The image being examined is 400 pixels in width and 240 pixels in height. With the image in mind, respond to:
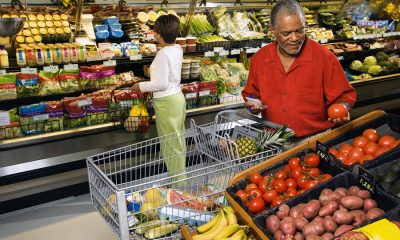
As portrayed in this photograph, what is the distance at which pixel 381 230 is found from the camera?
1.47 meters

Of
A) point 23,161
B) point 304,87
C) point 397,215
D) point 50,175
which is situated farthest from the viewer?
point 50,175

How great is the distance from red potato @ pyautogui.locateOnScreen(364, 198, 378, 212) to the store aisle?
7.68ft

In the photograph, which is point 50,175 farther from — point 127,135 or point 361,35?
point 361,35

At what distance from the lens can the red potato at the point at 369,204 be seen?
5.60ft

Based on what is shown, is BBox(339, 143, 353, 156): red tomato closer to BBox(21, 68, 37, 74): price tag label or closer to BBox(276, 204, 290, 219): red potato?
BBox(276, 204, 290, 219): red potato

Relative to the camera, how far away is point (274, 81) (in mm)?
2625

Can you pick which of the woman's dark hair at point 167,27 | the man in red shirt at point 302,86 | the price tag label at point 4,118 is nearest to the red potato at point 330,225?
the man in red shirt at point 302,86

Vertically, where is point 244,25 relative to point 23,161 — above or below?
above

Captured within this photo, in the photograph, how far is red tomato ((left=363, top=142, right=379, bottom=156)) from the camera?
7.12 feet

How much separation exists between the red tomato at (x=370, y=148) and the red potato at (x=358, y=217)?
0.56m

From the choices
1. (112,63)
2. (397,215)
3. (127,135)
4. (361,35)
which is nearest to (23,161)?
(127,135)

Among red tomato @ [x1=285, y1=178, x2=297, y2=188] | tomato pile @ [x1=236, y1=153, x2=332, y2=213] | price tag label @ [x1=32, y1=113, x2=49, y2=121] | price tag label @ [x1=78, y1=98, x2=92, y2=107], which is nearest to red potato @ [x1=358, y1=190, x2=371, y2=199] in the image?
tomato pile @ [x1=236, y1=153, x2=332, y2=213]

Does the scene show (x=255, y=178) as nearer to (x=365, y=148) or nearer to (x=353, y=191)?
(x=353, y=191)

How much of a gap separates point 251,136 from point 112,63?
7.54 ft
